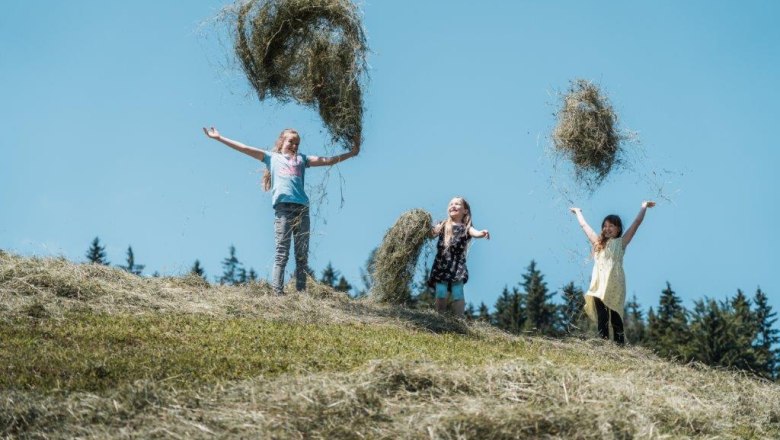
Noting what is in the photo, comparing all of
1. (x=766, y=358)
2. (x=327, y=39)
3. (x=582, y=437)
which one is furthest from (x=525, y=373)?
(x=766, y=358)

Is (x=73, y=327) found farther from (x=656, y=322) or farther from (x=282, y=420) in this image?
(x=656, y=322)

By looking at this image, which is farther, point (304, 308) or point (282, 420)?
point (304, 308)

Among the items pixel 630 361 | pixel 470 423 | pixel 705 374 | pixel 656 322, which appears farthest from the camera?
pixel 656 322

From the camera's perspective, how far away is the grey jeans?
13156 mm

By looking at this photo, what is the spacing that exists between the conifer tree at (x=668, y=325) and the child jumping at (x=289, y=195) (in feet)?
66.1

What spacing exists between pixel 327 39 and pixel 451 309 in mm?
4029

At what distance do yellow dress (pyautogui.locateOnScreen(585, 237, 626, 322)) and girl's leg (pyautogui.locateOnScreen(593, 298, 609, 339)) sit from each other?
5 cm

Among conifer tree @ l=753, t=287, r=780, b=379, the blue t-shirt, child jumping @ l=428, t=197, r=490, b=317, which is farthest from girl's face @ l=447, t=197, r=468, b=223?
conifer tree @ l=753, t=287, r=780, b=379

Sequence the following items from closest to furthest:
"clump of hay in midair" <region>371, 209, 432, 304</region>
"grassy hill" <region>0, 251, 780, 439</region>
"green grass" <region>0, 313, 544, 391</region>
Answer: "grassy hill" <region>0, 251, 780, 439</region>, "green grass" <region>0, 313, 544, 391</region>, "clump of hay in midair" <region>371, 209, 432, 304</region>

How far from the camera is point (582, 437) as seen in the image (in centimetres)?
680

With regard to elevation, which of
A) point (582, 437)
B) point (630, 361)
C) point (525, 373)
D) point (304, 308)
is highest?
point (304, 308)

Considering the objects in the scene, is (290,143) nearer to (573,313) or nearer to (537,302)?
(573,313)

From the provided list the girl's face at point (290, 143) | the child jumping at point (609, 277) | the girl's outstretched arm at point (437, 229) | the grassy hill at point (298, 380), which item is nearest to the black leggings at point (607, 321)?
the child jumping at point (609, 277)

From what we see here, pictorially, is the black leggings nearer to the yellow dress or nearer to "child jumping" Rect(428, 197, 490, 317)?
the yellow dress
